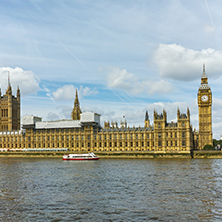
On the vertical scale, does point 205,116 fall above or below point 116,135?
above

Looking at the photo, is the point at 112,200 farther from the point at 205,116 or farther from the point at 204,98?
the point at 204,98

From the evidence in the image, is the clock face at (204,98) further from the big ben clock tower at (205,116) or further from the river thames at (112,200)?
the river thames at (112,200)

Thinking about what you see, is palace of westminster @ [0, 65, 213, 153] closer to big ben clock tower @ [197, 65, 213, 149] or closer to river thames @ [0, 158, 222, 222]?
big ben clock tower @ [197, 65, 213, 149]

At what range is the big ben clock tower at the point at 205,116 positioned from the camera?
568ft

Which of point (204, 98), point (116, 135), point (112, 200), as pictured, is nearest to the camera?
point (112, 200)

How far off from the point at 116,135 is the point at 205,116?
51842 mm

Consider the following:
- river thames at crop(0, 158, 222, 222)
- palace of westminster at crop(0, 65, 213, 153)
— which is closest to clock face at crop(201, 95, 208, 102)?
palace of westminster at crop(0, 65, 213, 153)

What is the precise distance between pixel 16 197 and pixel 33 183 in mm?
13202

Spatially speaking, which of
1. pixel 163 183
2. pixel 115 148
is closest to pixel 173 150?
pixel 115 148

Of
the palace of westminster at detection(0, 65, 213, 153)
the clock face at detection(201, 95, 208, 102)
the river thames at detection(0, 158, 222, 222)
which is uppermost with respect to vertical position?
the clock face at detection(201, 95, 208, 102)

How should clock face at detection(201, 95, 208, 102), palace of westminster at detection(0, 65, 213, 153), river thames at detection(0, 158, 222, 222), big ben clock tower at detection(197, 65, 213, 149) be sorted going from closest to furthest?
river thames at detection(0, 158, 222, 222) → palace of westminster at detection(0, 65, 213, 153) → big ben clock tower at detection(197, 65, 213, 149) → clock face at detection(201, 95, 208, 102)

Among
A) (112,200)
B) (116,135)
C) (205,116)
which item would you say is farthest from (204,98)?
(112,200)

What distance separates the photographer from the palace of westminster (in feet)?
490

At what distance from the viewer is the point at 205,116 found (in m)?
175
